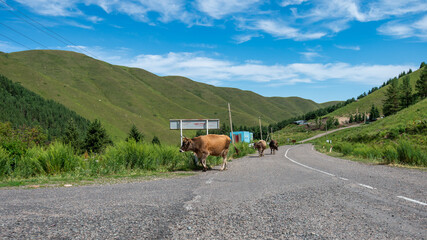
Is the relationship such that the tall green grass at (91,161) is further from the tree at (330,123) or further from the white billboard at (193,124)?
the tree at (330,123)

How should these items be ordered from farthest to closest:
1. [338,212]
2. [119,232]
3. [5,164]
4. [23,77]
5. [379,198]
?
1. [23,77]
2. [5,164]
3. [379,198]
4. [338,212]
5. [119,232]

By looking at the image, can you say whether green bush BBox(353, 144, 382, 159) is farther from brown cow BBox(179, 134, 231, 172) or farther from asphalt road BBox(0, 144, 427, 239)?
asphalt road BBox(0, 144, 427, 239)

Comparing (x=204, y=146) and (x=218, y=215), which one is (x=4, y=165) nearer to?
(x=204, y=146)

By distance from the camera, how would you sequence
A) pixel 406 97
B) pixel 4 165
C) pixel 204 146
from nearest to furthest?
1. pixel 4 165
2. pixel 204 146
3. pixel 406 97

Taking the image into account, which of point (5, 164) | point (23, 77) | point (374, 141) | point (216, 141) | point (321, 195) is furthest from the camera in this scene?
point (23, 77)

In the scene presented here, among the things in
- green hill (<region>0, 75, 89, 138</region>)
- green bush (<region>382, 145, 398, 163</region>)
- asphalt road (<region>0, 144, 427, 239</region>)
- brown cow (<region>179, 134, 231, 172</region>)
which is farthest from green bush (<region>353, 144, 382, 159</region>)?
green hill (<region>0, 75, 89, 138</region>)

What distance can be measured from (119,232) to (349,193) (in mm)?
4969

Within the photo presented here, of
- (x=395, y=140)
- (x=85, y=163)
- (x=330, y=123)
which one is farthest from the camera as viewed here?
(x=330, y=123)

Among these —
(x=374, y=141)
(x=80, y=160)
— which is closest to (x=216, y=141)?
(x=80, y=160)

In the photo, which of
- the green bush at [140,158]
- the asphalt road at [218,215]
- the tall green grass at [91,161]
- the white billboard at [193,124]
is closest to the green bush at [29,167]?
the tall green grass at [91,161]

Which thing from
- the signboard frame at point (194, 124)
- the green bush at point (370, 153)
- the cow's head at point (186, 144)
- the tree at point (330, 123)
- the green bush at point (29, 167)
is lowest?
the green bush at point (370, 153)

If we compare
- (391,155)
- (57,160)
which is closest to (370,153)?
(391,155)

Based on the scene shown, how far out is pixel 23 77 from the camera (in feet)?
524

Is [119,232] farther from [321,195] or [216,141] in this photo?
[216,141]
